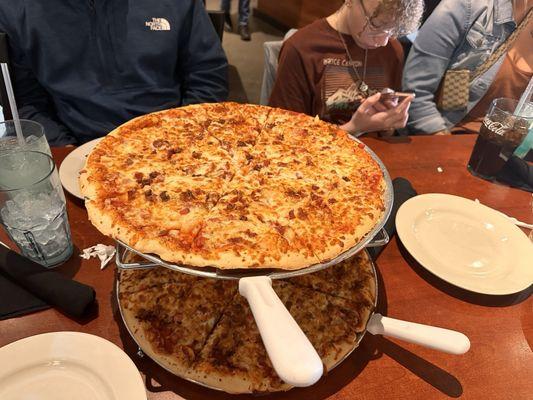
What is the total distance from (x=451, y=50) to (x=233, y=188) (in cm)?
194

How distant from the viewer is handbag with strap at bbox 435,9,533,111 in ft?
7.81

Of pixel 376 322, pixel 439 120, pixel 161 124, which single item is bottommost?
pixel 439 120

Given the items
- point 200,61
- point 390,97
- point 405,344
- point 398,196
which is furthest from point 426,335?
→ point 200,61

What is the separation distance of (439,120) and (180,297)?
2015 millimetres

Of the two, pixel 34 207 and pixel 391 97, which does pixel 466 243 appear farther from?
pixel 34 207

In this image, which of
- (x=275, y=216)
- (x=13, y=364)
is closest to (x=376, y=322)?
(x=275, y=216)

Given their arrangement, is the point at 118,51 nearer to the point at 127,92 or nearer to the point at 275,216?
the point at 127,92

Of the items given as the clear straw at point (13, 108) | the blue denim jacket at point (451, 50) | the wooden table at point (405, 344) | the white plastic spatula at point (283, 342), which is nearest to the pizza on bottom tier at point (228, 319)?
the wooden table at point (405, 344)

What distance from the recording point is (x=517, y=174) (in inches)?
69.6

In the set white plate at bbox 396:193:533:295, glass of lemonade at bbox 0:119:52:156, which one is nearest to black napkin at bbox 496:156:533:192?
white plate at bbox 396:193:533:295

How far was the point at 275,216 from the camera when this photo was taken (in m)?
1.09

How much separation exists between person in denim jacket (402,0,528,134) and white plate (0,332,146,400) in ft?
7.28

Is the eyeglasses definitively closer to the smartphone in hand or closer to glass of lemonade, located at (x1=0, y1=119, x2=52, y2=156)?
the smartphone in hand

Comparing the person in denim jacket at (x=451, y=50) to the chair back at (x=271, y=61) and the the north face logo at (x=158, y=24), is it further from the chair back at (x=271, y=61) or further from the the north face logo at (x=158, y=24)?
the the north face logo at (x=158, y=24)
